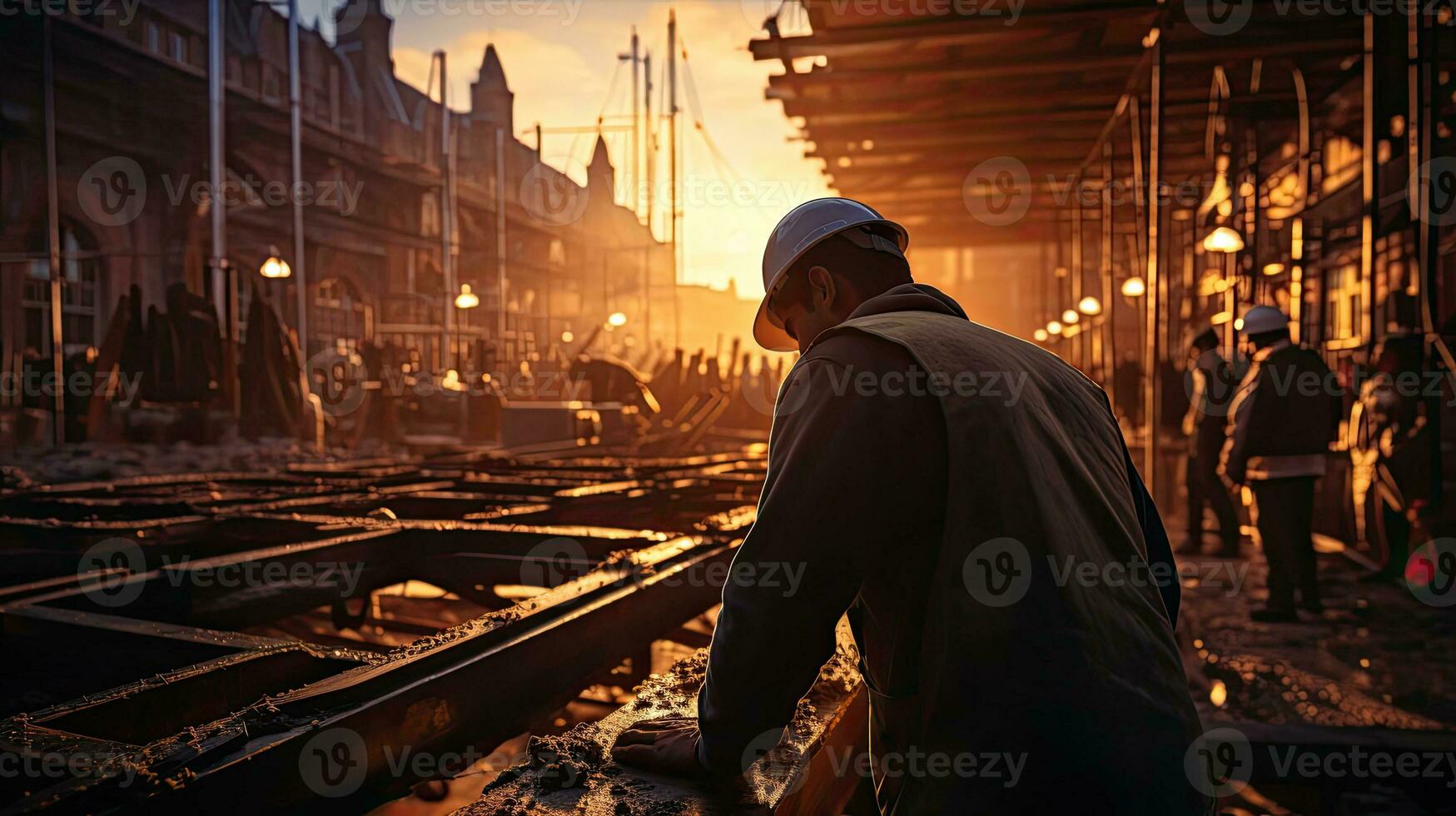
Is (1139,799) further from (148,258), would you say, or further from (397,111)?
(397,111)

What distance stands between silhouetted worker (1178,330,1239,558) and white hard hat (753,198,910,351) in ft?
23.7

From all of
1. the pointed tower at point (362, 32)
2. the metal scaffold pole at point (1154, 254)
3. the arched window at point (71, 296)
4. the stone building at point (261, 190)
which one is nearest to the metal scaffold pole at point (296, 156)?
the stone building at point (261, 190)

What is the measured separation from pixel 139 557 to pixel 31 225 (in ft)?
56.6

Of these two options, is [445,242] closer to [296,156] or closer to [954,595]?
[296,156]

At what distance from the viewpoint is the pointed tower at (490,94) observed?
41.5 m

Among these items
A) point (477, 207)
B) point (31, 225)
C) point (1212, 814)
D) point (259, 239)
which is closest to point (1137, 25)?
point (1212, 814)

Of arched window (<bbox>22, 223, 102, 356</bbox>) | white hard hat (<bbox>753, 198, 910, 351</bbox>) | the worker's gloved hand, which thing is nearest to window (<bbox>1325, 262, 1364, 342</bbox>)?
white hard hat (<bbox>753, 198, 910, 351</bbox>)

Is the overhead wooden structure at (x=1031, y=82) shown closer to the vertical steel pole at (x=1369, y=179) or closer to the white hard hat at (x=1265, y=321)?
the vertical steel pole at (x=1369, y=179)

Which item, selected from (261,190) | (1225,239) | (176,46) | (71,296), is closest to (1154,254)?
(1225,239)

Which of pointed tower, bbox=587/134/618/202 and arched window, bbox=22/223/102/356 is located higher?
pointed tower, bbox=587/134/618/202

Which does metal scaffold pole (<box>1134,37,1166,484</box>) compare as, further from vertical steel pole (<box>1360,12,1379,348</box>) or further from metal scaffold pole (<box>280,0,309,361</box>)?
metal scaffold pole (<box>280,0,309,361</box>)

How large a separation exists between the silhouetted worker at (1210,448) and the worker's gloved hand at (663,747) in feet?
25.0

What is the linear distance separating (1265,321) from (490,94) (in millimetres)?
40910

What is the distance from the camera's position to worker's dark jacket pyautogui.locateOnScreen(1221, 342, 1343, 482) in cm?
606
